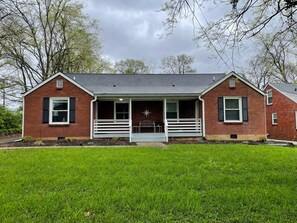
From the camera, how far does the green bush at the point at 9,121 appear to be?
65.1 feet

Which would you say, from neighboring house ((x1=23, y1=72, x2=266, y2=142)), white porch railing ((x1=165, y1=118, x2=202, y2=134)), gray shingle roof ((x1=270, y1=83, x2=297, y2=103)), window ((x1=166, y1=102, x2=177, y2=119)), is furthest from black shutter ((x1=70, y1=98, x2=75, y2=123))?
gray shingle roof ((x1=270, y1=83, x2=297, y2=103))

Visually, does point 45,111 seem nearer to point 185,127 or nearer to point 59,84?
point 59,84

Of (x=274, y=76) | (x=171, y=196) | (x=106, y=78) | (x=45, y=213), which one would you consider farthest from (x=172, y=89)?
(x=274, y=76)

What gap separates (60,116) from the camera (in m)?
14.6

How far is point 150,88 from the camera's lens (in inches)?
638

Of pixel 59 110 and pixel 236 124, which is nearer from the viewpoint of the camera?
pixel 59 110

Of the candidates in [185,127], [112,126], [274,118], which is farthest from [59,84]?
[274,118]

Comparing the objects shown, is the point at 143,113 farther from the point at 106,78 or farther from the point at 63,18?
the point at 63,18

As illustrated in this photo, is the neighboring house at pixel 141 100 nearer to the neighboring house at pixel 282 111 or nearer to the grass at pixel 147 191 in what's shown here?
the neighboring house at pixel 282 111

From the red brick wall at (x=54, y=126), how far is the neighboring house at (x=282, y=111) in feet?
52.4

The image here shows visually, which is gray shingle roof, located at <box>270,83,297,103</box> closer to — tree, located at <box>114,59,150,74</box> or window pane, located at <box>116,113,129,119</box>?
window pane, located at <box>116,113,129,119</box>

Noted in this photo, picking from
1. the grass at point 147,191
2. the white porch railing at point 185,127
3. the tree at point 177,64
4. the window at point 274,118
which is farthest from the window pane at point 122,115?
the tree at point 177,64

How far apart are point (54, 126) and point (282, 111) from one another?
724 inches

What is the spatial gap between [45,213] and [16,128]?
73.3ft
